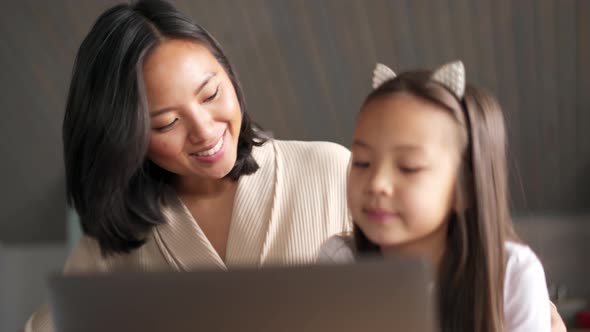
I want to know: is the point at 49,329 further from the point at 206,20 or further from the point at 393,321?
the point at 206,20

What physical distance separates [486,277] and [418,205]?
5.8 inches

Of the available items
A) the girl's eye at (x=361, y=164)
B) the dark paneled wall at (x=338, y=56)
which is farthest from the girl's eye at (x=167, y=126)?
the dark paneled wall at (x=338, y=56)

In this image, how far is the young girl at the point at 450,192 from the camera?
1155 mm

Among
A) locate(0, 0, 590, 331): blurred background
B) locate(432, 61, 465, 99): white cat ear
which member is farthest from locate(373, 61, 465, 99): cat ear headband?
locate(0, 0, 590, 331): blurred background

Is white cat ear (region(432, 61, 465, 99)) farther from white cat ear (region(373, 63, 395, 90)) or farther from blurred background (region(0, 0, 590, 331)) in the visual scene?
blurred background (region(0, 0, 590, 331))

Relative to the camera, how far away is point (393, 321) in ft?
2.72

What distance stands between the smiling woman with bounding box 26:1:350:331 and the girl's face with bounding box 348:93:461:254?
410 millimetres

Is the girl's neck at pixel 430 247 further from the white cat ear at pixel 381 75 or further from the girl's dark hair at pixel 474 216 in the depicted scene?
the white cat ear at pixel 381 75

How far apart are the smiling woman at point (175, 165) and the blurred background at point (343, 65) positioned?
102 cm

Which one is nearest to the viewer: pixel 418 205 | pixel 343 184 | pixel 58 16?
pixel 418 205

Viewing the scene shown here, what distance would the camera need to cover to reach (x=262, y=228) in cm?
169

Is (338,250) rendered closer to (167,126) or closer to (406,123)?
(406,123)

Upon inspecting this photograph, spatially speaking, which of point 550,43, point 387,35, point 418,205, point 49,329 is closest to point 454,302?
point 418,205

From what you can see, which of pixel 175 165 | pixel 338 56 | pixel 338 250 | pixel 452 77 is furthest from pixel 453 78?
pixel 338 56
